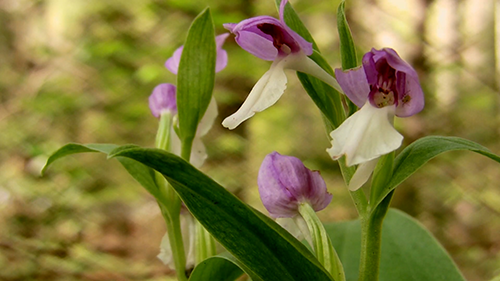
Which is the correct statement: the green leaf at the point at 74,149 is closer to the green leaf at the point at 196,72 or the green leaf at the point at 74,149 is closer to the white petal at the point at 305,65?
the green leaf at the point at 196,72

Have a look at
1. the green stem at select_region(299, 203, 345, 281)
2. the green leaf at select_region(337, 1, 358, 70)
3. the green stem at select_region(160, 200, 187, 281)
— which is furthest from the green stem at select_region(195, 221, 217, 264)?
the green leaf at select_region(337, 1, 358, 70)

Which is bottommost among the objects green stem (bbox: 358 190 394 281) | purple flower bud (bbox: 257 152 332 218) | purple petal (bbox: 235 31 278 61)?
green stem (bbox: 358 190 394 281)

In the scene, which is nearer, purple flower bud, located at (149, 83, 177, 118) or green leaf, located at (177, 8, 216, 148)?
green leaf, located at (177, 8, 216, 148)

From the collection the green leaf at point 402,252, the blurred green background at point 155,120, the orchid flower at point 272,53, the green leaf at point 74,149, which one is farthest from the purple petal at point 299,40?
the blurred green background at point 155,120

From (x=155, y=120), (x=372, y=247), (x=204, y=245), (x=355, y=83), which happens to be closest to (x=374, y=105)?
(x=355, y=83)

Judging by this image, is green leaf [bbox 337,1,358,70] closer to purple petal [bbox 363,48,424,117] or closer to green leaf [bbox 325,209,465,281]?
purple petal [bbox 363,48,424,117]

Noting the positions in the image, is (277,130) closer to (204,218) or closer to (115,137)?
(115,137)

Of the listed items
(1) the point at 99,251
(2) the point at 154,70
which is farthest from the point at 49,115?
(1) the point at 99,251
